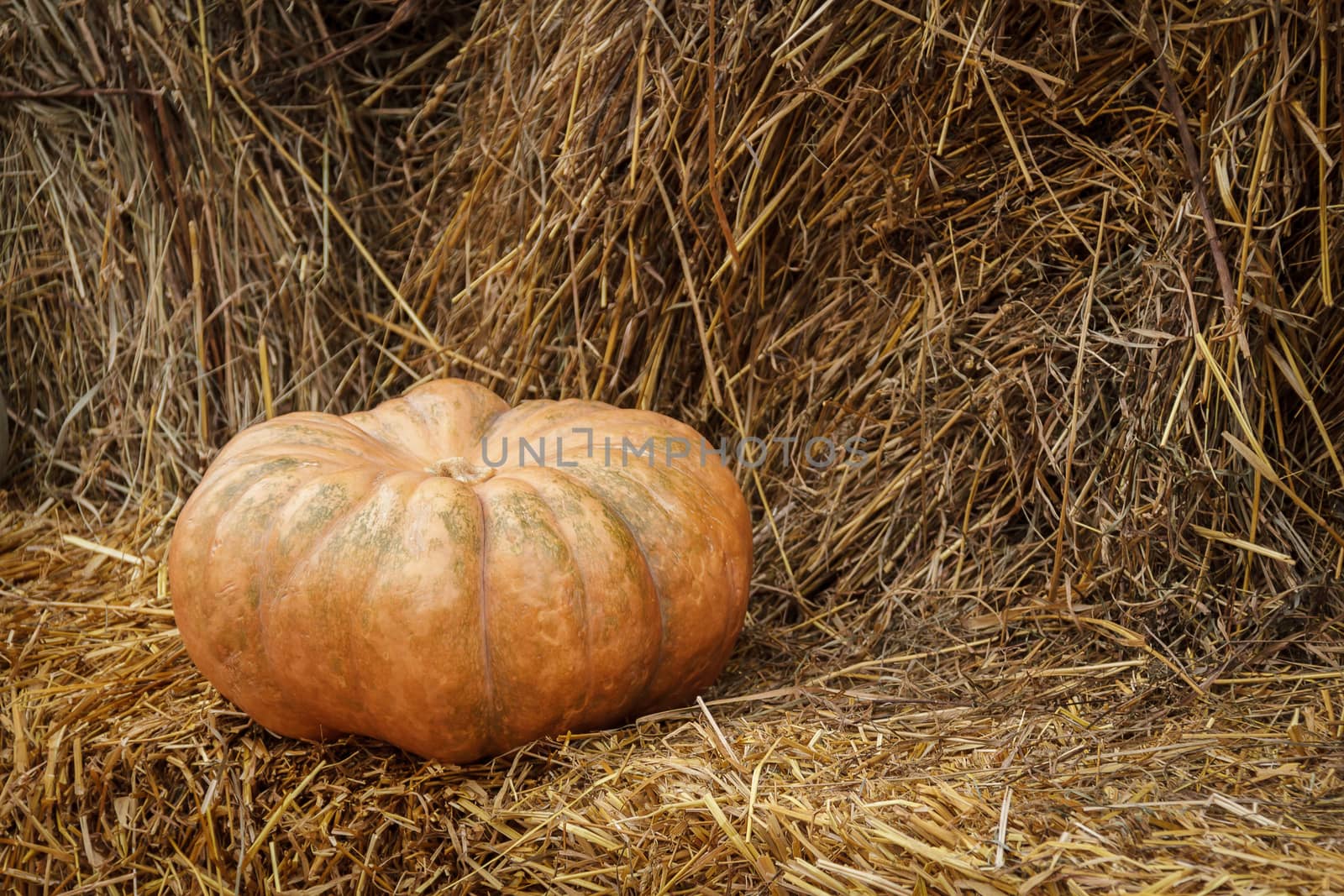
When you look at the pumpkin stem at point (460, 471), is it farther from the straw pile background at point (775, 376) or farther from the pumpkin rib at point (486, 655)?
the straw pile background at point (775, 376)

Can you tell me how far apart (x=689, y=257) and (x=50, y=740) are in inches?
59.6

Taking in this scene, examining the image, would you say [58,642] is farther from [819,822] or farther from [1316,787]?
[1316,787]

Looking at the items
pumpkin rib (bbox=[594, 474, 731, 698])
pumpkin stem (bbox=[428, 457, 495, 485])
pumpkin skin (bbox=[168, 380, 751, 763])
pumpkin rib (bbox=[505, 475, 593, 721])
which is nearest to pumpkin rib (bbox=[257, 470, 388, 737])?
pumpkin skin (bbox=[168, 380, 751, 763])

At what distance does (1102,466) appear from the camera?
81.0 inches

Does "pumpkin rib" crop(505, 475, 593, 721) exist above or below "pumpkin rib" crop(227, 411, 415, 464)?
below

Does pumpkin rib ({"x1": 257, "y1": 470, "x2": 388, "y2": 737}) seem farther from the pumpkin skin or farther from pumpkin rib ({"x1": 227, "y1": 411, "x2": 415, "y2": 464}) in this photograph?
pumpkin rib ({"x1": 227, "y1": 411, "x2": 415, "y2": 464})

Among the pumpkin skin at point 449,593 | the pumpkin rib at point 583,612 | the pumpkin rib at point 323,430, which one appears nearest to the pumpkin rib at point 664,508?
the pumpkin skin at point 449,593

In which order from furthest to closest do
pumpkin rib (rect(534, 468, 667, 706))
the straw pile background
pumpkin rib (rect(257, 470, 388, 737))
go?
pumpkin rib (rect(534, 468, 667, 706)), pumpkin rib (rect(257, 470, 388, 737)), the straw pile background

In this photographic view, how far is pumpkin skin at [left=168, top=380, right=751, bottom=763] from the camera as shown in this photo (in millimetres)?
1666

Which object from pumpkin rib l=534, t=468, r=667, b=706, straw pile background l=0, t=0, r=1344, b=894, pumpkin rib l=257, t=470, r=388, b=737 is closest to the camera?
straw pile background l=0, t=0, r=1344, b=894

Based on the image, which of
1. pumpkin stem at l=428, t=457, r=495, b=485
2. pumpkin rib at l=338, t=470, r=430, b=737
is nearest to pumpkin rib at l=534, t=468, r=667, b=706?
pumpkin stem at l=428, t=457, r=495, b=485

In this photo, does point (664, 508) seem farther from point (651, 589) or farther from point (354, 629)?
point (354, 629)

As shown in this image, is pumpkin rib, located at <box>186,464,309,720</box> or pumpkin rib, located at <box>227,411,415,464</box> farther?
pumpkin rib, located at <box>227,411,415,464</box>

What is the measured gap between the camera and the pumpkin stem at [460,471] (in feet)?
6.17
